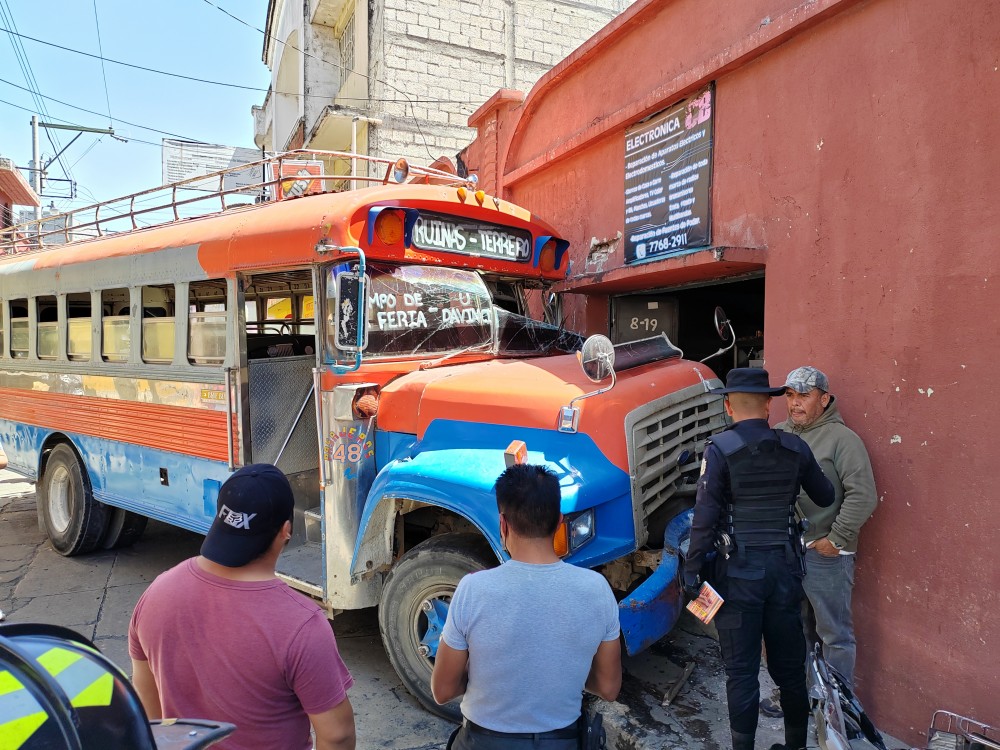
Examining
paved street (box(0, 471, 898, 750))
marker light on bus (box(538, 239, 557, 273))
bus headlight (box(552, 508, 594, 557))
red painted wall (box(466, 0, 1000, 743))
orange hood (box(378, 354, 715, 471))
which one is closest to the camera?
bus headlight (box(552, 508, 594, 557))

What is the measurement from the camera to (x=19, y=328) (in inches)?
271

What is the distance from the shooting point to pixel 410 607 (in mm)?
3484

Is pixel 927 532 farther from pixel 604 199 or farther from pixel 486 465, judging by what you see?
pixel 604 199

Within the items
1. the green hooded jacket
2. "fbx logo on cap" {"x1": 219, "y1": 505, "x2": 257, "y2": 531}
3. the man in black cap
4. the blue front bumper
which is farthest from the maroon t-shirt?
the green hooded jacket

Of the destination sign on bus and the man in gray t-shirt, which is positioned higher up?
the destination sign on bus

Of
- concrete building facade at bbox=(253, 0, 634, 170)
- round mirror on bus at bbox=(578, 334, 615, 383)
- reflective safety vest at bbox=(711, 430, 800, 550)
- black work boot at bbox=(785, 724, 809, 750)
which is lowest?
black work boot at bbox=(785, 724, 809, 750)

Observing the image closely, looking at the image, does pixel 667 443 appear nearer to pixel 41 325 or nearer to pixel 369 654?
pixel 369 654

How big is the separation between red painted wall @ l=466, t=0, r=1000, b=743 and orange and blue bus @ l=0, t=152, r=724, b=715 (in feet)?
3.04

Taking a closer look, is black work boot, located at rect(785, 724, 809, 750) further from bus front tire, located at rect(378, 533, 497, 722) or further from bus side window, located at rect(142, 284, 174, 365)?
bus side window, located at rect(142, 284, 174, 365)

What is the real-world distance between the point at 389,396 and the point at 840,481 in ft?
7.88

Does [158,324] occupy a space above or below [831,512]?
above

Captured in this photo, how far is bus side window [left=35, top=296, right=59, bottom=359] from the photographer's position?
20.7 feet

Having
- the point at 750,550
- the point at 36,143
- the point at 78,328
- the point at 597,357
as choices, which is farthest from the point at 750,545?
the point at 36,143

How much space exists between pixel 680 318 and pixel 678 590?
147 inches
